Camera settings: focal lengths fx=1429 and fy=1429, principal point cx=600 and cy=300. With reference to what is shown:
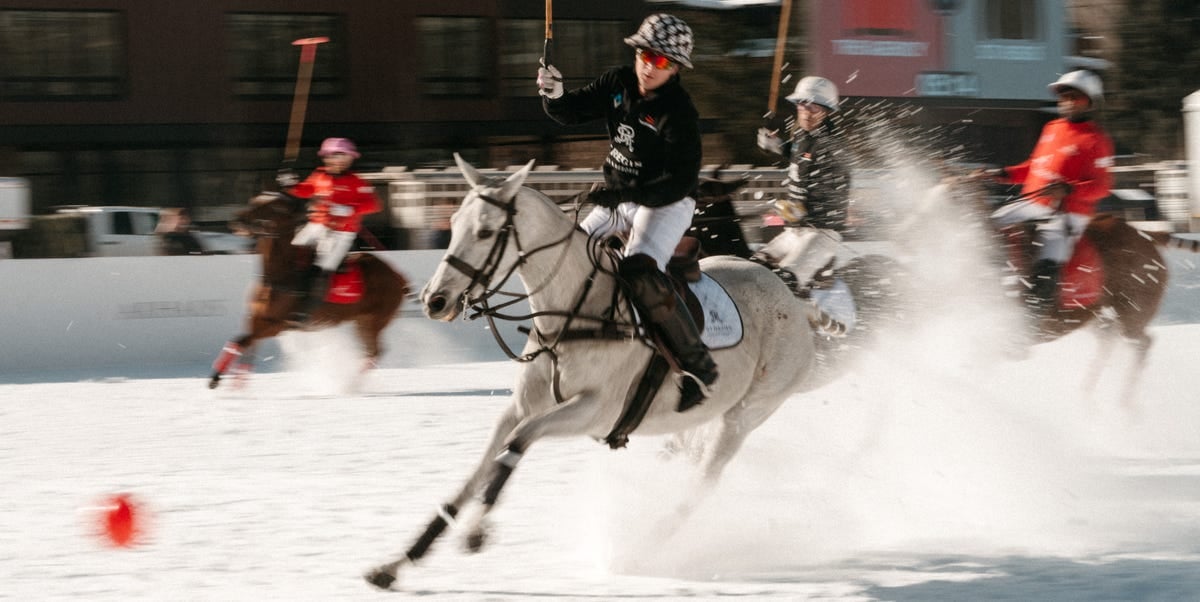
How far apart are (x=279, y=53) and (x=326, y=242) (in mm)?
14708

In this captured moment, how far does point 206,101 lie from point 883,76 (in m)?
11.8

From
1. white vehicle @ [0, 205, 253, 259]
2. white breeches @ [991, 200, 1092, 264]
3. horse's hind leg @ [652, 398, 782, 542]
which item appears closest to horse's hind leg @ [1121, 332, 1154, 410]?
white breeches @ [991, 200, 1092, 264]

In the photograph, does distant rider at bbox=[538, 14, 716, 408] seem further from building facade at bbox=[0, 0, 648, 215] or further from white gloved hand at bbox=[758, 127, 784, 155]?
building facade at bbox=[0, 0, 648, 215]

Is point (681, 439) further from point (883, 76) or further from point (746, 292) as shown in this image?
point (883, 76)

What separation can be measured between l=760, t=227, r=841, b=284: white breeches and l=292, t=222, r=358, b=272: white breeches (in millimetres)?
5145

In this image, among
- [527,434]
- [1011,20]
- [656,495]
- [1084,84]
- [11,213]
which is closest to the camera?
[527,434]

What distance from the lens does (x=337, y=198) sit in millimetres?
12133

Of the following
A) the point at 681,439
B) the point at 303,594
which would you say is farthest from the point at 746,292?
the point at 303,594

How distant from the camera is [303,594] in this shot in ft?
18.0

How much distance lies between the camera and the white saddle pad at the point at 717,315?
6.33 metres

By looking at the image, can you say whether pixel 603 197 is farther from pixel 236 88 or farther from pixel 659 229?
pixel 236 88

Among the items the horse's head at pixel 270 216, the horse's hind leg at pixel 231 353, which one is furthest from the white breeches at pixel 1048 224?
the horse's hind leg at pixel 231 353

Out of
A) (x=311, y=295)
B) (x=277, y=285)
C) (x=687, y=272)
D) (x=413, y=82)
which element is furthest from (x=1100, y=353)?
(x=413, y=82)

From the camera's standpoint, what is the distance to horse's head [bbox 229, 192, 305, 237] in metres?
11.6
